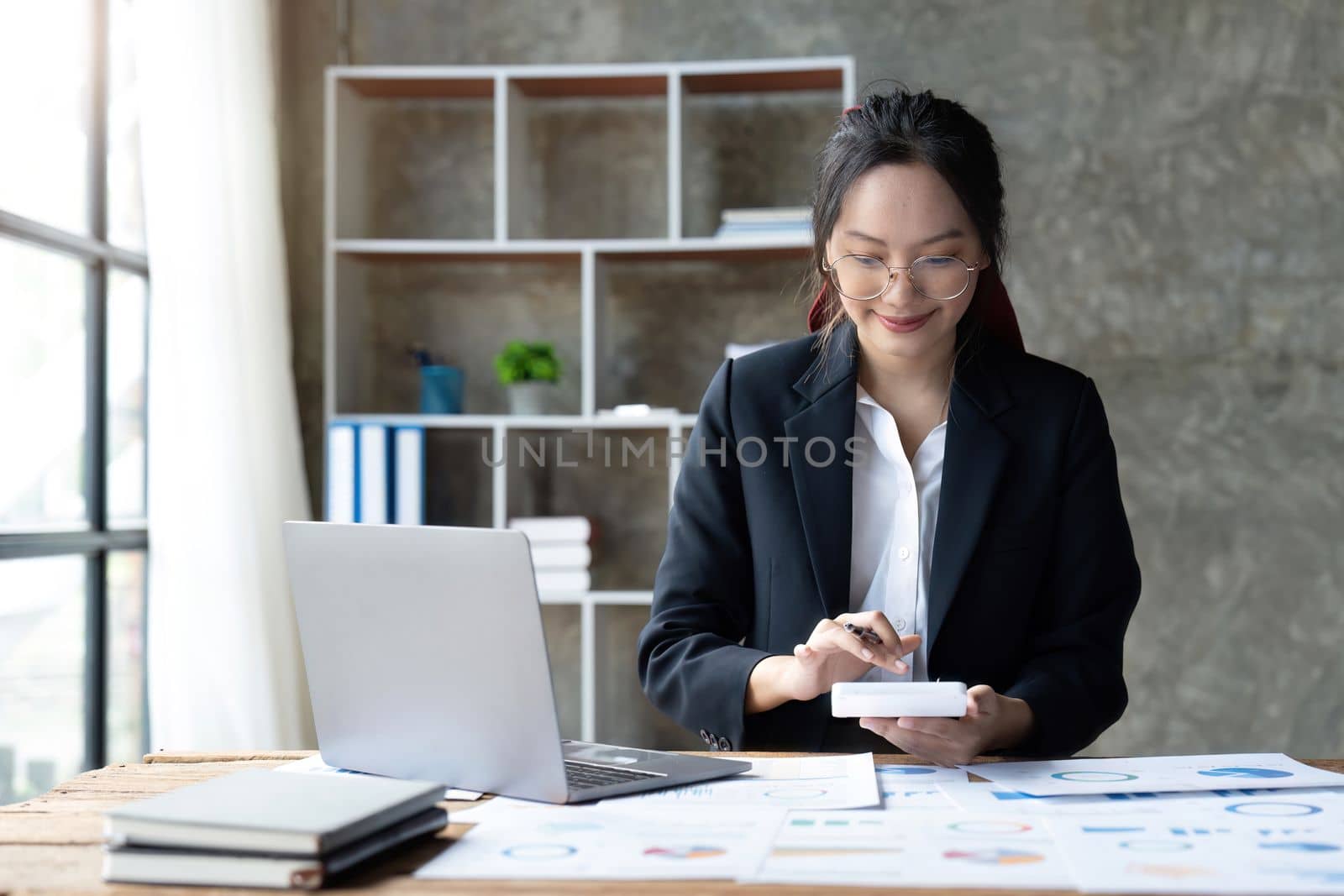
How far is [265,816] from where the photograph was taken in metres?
0.92

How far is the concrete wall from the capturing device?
3.25 metres

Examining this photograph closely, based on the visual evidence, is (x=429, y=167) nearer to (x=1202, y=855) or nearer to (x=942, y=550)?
(x=942, y=550)

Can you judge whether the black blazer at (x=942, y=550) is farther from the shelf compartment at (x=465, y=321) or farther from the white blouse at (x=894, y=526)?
the shelf compartment at (x=465, y=321)

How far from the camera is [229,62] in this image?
2951mm

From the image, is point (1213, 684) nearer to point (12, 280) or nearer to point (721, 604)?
point (721, 604)

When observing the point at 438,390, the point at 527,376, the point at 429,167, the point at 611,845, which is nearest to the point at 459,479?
the point at 438,390

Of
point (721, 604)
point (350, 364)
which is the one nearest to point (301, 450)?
point (350, 364)

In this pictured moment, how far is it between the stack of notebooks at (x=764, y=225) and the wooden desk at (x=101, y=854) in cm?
196

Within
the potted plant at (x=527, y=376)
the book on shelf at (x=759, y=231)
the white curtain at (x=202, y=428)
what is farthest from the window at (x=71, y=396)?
the book on shelf at (x=759, y=231)

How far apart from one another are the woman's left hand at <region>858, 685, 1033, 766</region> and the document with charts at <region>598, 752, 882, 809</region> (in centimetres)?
5

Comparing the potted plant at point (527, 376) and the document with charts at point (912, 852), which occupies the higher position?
the potted plant at point (527, 376)

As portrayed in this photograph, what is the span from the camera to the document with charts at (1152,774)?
1154mm

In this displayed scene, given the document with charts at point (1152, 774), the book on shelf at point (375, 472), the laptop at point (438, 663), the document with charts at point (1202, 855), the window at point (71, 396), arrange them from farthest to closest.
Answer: the book on shelf at point (375, 472)
the window at point (71, 396)
the document with charts at point (1152, 774)
the laptop at point (438, 663)
the document with charts at point (1202, 855)

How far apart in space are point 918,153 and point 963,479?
44 cm
